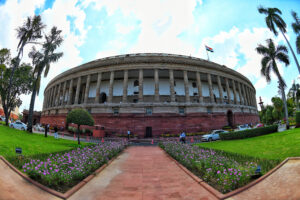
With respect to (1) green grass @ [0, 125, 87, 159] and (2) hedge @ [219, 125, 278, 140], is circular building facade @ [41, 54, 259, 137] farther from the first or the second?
(1) green grass @ [0, 125, 87, 159]

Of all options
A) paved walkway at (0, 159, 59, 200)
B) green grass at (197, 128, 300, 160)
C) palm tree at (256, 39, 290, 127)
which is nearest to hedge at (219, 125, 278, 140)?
green grass at (197, 128, 300, 160)

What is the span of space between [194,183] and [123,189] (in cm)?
285

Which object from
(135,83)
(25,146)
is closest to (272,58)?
(135,83)

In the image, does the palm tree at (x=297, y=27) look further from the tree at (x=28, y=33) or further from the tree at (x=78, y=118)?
the tree at (x=28, y=33)

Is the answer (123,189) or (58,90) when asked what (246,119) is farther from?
(58,90)

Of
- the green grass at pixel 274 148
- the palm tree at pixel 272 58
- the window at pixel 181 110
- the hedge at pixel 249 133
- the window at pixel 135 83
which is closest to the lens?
the green grass at pixel 274 148

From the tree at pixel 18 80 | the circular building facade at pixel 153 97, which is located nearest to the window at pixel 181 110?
the circular building facade at pixel 153 97

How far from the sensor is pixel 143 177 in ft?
20.3

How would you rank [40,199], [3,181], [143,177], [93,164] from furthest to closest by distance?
[93,164] < [143,177] < [3,181] < [40,199]

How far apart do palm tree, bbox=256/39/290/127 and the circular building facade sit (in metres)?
10.2

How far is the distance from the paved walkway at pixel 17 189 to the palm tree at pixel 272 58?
89.7 ft

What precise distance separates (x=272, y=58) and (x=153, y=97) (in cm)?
2085

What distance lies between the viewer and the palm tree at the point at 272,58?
19.1 metres

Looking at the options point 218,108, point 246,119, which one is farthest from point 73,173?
point 246,119
